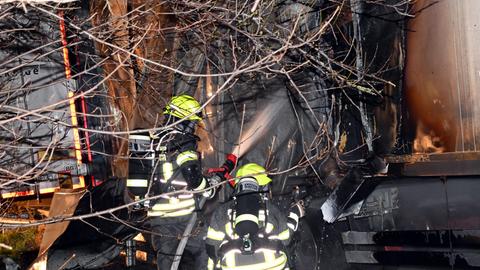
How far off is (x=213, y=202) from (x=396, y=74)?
10.9 ft

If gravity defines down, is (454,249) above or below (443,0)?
below

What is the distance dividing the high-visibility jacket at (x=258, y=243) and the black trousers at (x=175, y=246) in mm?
1364

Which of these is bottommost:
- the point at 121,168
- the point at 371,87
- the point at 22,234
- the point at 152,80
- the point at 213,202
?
the point at 22,234

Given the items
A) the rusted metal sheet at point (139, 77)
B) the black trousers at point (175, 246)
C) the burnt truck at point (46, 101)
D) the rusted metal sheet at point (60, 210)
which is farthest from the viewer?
the rusted metal sheet at point (139, 77)

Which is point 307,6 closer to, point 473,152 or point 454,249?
point 473,152

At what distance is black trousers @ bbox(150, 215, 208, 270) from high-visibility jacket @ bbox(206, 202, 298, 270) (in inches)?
53.7

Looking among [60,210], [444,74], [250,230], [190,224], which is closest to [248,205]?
[250,230]

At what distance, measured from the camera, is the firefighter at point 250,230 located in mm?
4633

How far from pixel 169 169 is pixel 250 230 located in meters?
1.89

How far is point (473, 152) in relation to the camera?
18.8 feet

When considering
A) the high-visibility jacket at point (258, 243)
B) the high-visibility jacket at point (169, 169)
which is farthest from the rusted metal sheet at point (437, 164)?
the high-visibility jacket at point (169, 169)

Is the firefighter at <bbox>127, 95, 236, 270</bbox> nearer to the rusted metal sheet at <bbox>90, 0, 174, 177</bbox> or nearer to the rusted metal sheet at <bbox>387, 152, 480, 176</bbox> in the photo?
the rusted metal sheet at <bbox>90, 0, 174, 177</bbox>

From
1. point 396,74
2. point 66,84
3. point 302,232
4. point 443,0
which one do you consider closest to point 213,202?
point 302,232

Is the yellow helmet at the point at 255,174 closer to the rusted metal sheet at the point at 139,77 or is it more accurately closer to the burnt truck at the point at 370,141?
the burnt truck at the point at 370,141
